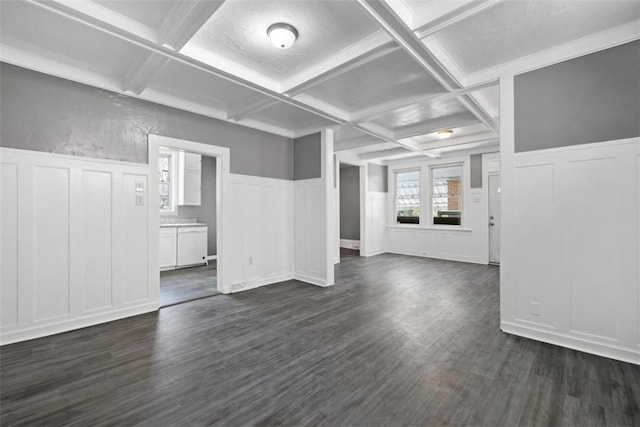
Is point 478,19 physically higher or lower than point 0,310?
higher

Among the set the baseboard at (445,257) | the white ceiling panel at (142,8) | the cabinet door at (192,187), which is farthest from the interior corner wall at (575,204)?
the cabinet door at (192,187)

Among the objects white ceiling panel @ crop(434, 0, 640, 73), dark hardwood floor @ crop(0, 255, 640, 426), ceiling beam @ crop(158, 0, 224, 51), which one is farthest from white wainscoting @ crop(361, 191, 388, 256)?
ceiling beam @ crop(158, 0, 224, 51)

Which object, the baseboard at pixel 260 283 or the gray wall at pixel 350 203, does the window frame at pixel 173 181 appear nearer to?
the baseboard at pixel 260 283

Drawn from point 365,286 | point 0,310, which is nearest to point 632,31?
point 365,286

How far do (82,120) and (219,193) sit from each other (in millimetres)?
1882

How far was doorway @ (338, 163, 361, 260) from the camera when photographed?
30.6ft

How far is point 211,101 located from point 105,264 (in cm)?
255

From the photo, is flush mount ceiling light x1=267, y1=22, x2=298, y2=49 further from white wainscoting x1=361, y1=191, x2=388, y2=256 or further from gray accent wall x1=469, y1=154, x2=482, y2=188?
gray accent wall x1=469, y1=154, x2=482, y2=188

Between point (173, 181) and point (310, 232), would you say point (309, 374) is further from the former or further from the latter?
point (173, 181)

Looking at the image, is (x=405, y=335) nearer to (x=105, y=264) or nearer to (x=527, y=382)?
(x=527, y=382)

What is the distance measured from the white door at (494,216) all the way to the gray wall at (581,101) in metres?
4.43

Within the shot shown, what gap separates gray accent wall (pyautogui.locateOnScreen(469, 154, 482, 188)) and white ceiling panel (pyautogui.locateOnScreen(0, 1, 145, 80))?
7.12 metres

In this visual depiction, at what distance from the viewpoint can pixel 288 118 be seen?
4797 mm

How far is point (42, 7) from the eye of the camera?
210 centimetres
